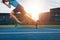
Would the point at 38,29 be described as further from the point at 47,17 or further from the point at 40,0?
the point at 40,0

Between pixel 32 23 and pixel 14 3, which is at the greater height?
pixel 14 3

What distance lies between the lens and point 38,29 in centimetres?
312

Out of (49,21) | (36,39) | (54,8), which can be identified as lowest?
(36,39)

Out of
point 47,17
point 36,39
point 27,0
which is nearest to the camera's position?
point 36,39

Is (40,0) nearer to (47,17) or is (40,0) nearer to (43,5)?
(43,5)

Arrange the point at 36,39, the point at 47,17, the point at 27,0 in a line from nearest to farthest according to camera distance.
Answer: the point at 36,39, the point at 27,0, the point at 47,17

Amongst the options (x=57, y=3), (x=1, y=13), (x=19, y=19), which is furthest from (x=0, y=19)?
(x=57, y=3)

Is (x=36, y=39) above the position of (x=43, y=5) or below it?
below

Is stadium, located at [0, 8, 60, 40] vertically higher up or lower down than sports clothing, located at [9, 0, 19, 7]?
lower down

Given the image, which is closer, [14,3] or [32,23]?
[14,3]

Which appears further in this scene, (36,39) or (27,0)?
(27,0)

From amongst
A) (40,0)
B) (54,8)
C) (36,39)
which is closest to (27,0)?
(40,0)

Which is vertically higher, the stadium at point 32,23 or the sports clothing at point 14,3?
the sports clothing at point 14,3

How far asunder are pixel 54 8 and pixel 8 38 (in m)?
1.00
